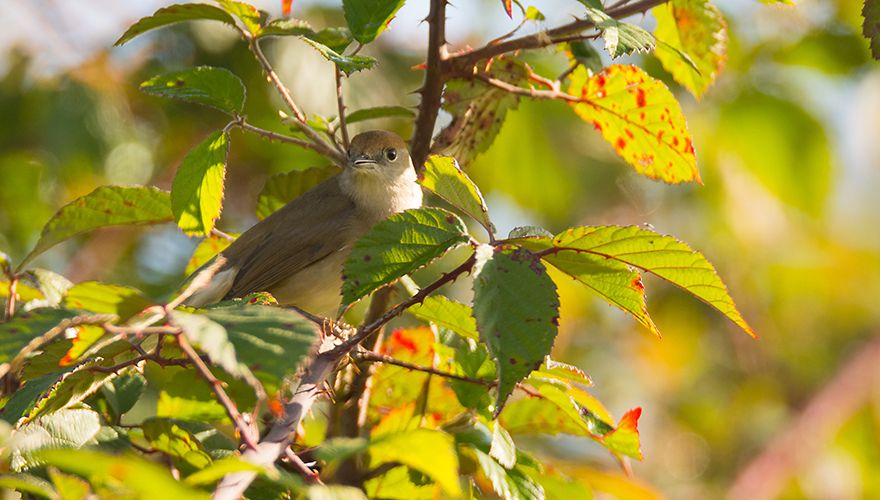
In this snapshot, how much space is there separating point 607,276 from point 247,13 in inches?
39.9

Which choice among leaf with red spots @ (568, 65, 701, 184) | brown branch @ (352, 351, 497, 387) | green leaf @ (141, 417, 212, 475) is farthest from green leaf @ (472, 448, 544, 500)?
leaf with red spots @ (568, 65, 701, 184)

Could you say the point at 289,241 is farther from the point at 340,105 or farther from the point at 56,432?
the point at 56,432

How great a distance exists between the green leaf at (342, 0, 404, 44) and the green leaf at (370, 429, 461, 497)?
1091 millimetres

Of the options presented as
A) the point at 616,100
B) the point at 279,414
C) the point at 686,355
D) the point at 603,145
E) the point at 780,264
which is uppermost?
the point at 616,100

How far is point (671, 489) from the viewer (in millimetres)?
5910

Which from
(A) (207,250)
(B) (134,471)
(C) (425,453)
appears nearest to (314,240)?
(A) (207,250)

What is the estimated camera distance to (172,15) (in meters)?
2.30

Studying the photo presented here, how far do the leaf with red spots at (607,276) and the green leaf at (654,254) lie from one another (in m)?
0.02

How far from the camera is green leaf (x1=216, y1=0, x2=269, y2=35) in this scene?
2.29m

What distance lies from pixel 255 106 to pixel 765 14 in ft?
8.57

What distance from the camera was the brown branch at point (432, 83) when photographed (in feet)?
7.66

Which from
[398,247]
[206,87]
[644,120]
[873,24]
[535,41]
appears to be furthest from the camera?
[644,120]

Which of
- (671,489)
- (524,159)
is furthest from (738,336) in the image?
(524,159)

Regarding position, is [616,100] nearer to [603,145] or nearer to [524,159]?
[524,159]
